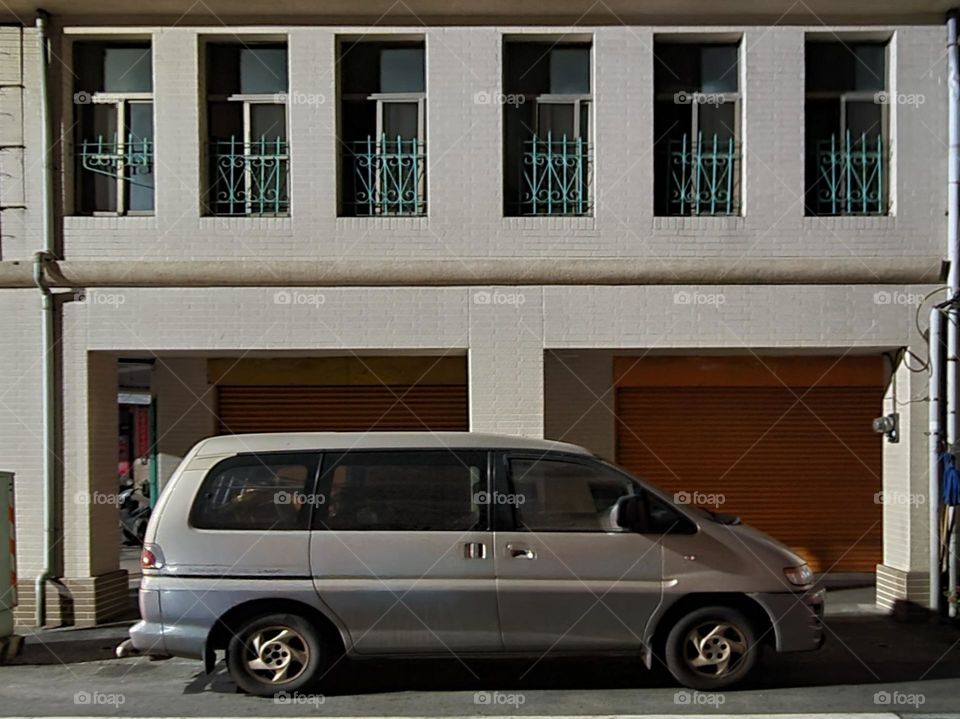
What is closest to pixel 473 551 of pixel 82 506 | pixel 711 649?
pixel 711 649

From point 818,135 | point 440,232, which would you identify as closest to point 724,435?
point 818,135

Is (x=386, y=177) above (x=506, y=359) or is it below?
above

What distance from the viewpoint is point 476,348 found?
9.95 meters

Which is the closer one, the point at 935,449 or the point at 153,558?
the point at 153,558

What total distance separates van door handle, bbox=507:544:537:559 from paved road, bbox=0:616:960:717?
1.08 m

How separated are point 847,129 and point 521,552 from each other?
6.13 meters

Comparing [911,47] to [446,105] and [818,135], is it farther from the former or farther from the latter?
[446,105]

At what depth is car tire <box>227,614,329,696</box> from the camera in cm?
726

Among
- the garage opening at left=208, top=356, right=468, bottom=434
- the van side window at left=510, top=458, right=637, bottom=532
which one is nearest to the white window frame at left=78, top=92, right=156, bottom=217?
the garage opening at left=208, top=356, right=468, bottom=434

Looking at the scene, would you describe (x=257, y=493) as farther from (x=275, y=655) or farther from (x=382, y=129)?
(x=382, y=129)

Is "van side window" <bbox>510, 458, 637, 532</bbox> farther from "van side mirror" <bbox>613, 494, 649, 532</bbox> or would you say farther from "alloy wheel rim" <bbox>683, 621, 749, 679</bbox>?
"alloy wheel rim" <bbox>683, 621, 749, 679</bbox>

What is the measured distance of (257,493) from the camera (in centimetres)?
742

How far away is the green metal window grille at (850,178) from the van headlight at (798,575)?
14.3 ft

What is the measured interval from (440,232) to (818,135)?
4189mm
